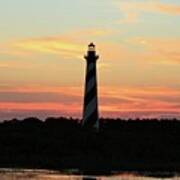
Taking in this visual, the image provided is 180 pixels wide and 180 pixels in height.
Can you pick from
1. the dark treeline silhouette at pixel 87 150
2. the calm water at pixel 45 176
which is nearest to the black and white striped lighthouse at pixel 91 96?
the dark treeline silhouette at pixel 87 150

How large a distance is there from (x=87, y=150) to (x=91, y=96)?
6.79 metres

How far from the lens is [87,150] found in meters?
46.0

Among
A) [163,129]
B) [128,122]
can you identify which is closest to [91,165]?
[163,129]

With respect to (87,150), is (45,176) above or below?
below

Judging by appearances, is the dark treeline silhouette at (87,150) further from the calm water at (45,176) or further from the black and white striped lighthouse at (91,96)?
the calm water at (45,176)

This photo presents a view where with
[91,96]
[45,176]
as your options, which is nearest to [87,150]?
[91,96]

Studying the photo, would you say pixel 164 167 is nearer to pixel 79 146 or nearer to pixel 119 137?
pixel 79 146

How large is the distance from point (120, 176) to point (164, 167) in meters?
6.45

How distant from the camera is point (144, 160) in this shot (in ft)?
144

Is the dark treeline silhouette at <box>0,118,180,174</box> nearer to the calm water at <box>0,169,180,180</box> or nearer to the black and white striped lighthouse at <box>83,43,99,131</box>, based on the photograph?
the black and white striped lighthouse at <box>83,43,99,131</box>

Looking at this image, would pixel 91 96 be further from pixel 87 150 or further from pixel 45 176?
pixel 45 176

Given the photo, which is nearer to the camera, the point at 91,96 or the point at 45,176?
the point at 45,176

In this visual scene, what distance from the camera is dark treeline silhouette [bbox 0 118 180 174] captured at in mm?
39875

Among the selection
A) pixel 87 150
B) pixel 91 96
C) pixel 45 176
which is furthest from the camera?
pixel 91 96
